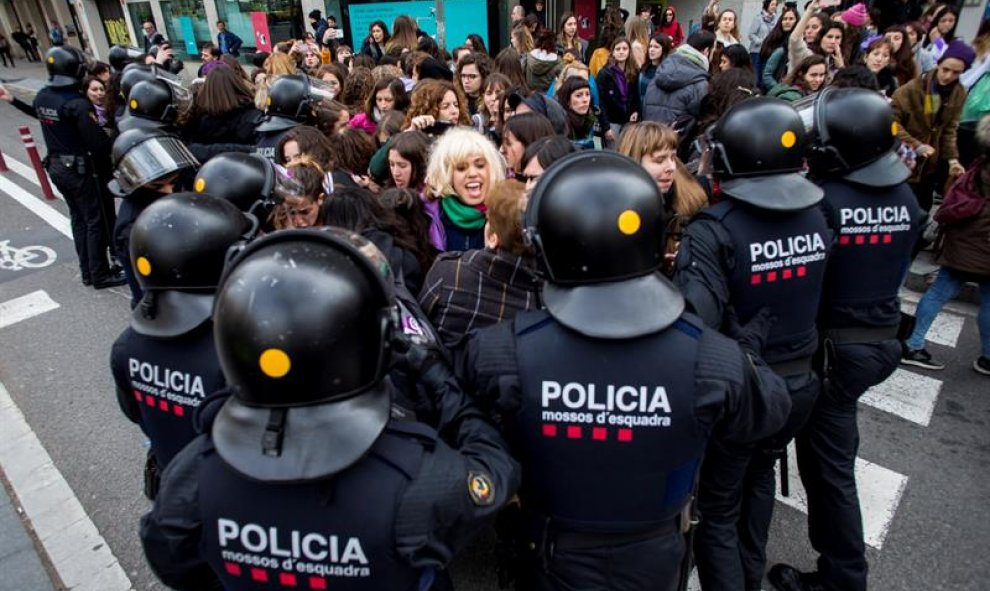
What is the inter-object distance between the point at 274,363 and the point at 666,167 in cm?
246

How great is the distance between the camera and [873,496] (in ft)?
11.2

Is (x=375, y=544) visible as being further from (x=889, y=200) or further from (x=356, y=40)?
(x=356, y=40)

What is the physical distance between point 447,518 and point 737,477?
1.57 metres

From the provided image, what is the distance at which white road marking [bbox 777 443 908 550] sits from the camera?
3.19 metres

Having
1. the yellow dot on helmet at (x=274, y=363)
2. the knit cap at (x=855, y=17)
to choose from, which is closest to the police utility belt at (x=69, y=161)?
the yellow dot on helmet at (x=274, y=363)

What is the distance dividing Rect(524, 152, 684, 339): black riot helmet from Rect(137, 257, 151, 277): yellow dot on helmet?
4.27ft

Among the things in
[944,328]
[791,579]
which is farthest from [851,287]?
[944,328]

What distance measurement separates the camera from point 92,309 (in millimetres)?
5996

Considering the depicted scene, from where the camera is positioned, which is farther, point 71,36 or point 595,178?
point 71,36

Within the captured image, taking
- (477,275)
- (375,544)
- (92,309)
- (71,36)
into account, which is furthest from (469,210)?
(71,36)

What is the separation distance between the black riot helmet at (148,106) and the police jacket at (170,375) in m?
4.04

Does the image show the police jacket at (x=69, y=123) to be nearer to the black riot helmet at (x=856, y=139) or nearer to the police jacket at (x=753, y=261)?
the police jacket at (x=753, y=261)

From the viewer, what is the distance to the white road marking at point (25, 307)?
5.93 m

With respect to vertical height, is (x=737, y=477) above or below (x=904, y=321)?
below
